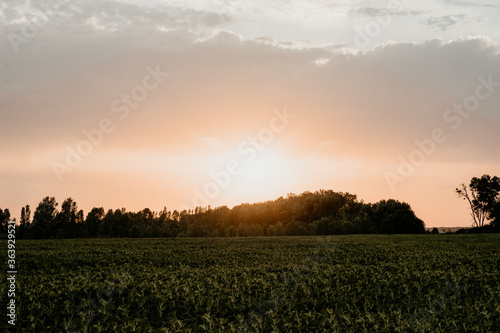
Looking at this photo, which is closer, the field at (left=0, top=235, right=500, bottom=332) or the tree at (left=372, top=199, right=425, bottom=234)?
the field at (left=0, top=235, right=500, bottom=332)

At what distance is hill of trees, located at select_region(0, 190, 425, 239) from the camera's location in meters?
111

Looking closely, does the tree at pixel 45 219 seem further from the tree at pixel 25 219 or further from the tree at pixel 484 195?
the tree at pixel 484 195

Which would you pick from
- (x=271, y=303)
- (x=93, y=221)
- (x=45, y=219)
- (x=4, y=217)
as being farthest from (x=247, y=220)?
(x=271, y=303)

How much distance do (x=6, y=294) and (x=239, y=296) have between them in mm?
10600

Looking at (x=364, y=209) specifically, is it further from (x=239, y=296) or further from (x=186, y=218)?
(x=239, y=296)

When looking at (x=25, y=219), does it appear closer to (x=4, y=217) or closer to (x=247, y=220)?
(x=4, y=217)

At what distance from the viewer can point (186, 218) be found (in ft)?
560

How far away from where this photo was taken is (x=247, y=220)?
157 m

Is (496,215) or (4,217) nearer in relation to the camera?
(496,215)

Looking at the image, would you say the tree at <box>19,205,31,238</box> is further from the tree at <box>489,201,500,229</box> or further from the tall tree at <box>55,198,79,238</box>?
the tree at <box>489,201,500,229</box>

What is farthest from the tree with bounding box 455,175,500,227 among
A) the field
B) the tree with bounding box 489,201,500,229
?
the field

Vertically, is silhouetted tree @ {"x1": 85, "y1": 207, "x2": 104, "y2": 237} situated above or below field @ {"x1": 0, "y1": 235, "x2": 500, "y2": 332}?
above

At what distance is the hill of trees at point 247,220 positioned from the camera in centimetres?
11081

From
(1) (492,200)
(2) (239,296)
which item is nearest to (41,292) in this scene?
(2) (239,296)
